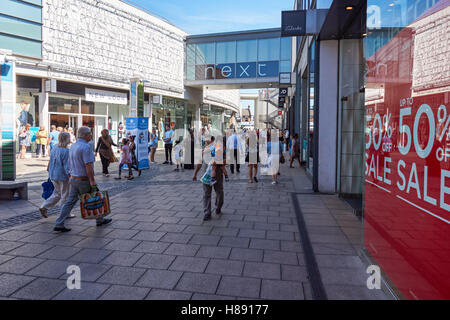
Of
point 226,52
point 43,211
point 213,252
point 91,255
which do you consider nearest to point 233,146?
point 43,211

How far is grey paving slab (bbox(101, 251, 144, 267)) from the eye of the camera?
433 cm

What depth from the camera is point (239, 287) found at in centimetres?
367

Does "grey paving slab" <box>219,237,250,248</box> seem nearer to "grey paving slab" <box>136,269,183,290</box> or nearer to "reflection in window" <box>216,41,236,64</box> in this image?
"grey paving slab" <box>136,269,183,290</box>

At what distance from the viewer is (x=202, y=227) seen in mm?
5977

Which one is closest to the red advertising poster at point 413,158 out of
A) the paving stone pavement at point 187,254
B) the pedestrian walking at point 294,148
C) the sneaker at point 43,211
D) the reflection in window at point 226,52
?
the paving stone pavement at point 187,254

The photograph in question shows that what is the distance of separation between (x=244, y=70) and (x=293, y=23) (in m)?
16.6

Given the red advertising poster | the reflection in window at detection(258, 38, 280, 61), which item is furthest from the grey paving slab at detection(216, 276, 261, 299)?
the reflection in window at detection(258, 38, 280, 61)

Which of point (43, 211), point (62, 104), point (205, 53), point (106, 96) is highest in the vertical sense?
point (205, 53)

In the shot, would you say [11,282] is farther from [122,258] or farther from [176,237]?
[176,237]

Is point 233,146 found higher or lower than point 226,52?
lower

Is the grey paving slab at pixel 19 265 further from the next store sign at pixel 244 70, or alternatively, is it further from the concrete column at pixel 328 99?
the next store sign at pixel 244 70

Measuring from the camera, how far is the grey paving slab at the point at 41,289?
3459 mm
